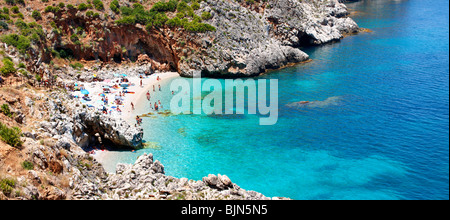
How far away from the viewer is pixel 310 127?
45.2 metres

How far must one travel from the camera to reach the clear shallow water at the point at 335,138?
34.1 meters

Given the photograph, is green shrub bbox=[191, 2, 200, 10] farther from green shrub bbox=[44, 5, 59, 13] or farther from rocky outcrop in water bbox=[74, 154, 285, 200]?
rocky outcrop in water bbox=[74, 154, 285, 200]

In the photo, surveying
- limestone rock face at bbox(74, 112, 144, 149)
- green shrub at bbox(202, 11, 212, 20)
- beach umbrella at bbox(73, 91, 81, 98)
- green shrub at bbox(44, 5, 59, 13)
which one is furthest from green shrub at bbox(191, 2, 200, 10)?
limestone rock face at bbox(74, 112, 144, 149)

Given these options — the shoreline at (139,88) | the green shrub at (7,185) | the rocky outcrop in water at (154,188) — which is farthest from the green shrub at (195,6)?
the green shrub at (7,185)

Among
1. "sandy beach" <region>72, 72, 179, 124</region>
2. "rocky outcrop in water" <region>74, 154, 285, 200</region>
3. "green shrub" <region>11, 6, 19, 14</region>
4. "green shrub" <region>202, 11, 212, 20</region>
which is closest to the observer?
"rocky outcrop in water" <region>74, 154, 285, 200</region>

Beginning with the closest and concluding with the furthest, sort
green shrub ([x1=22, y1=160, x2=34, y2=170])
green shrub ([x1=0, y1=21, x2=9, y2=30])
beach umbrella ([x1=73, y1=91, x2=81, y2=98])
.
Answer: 1. green shrub ([x1=22, y1=160, x2=34, y2=170])
2. beach umbrella ([x1=73, y1=91, x2=81, y2=98])
3. green shrub ([x1=0, y1=21, x2=9, y2=30])

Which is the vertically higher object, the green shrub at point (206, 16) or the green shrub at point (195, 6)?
the green shrub at point (195, 6)

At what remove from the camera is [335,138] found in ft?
139

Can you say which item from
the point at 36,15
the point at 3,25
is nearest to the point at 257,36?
the point at 36,15

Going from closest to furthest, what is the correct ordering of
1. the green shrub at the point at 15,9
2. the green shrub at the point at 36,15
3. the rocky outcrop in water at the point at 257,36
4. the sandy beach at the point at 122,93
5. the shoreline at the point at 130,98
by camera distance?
1. the shoreline at the point at 130,98
2. the sandy beach at the point at 122,93
3. the green shrub at the point at 15,9
4. the green shrub at the point at 36,15
5. the rocky outcrop in water at the point at 257,36

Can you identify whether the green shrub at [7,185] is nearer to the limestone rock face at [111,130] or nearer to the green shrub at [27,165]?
the green shrub at [27,165]

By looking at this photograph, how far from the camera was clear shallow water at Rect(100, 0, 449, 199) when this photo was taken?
34.1 meters

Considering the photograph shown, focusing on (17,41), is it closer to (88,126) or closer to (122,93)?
(122,93)

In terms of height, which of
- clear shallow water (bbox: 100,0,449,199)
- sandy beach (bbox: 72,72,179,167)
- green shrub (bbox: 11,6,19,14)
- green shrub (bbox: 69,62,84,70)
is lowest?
clear shallow water (bbox: 100,0,449,199)
